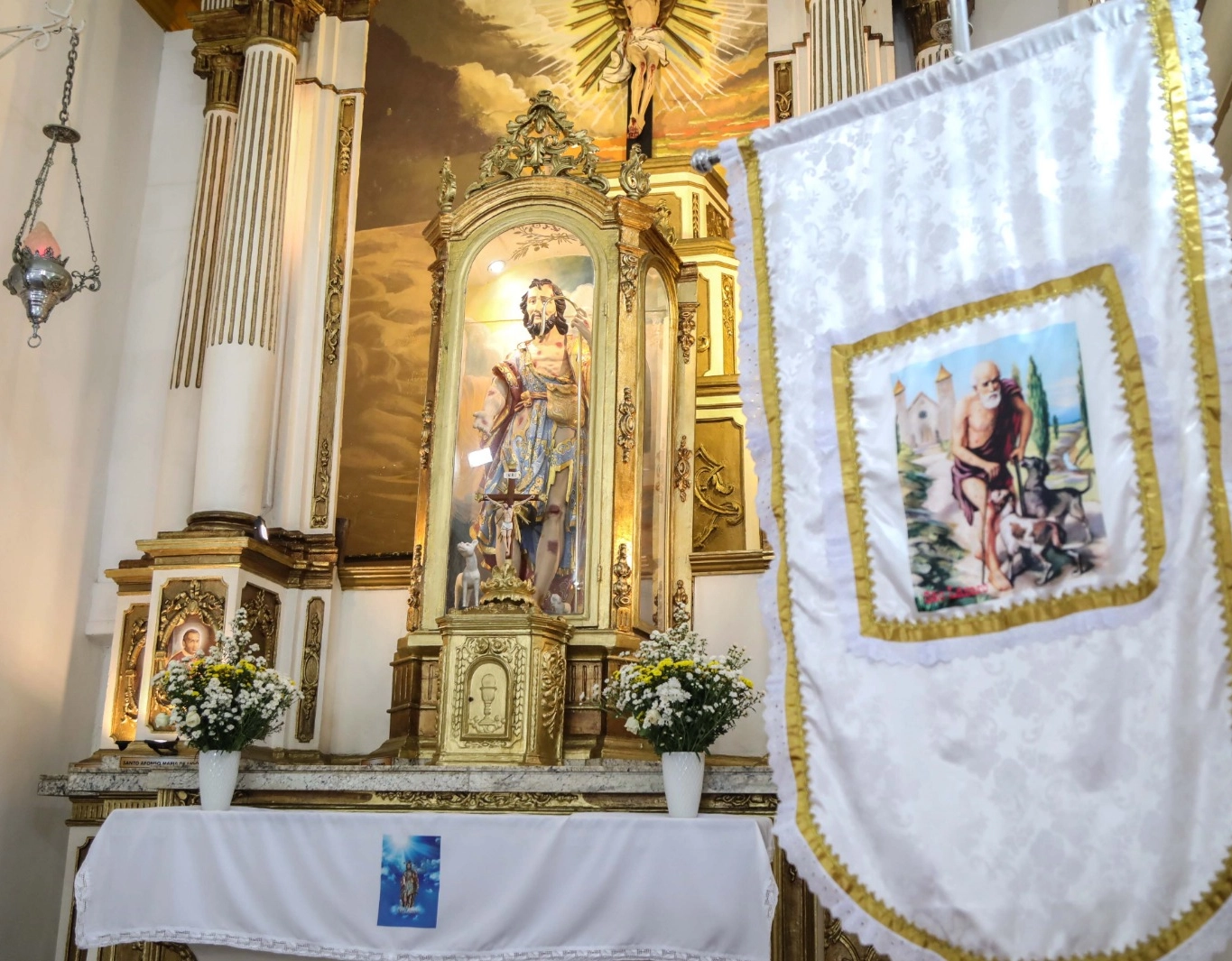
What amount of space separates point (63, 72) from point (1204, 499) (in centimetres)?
788

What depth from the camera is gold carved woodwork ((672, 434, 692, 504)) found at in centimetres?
757

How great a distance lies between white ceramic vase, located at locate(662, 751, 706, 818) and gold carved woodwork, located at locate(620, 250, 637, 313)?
2786mm

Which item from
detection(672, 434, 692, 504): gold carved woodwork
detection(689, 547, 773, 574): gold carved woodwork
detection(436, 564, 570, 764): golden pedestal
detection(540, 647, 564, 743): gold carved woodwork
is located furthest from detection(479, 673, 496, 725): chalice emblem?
detection(672, 434, 692, 504): gold carved woodwork

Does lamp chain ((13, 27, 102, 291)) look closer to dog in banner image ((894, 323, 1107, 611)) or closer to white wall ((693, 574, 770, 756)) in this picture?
white wall ((693, 574, 770, 756))

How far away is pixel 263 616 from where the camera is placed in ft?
25.4

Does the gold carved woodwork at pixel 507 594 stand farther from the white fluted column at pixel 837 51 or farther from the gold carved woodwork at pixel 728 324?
the white fluted column at pixel 837 51

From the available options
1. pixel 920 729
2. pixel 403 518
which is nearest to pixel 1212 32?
pixel 920 729

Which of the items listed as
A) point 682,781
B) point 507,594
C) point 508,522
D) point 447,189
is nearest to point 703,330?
point 447,189

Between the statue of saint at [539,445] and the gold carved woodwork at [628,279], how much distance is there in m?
0.33

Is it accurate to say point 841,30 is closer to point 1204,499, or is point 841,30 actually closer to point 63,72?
point 63,72

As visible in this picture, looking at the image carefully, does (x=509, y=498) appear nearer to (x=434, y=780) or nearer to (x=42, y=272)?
(x=434, y=780)

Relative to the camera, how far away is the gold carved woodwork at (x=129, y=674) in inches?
305

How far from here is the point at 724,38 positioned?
9.32 metres

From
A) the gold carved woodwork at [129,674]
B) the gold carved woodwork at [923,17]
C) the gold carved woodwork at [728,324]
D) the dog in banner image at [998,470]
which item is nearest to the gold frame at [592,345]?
the gold carved woodwork at [728,324]
